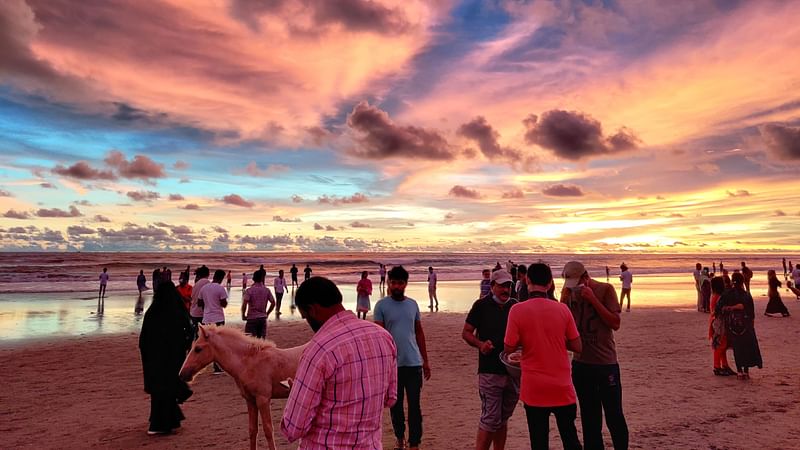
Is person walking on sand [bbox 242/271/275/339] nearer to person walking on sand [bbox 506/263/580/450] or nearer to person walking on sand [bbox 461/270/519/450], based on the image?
person walking on sand [bbox 461/270/519/450]

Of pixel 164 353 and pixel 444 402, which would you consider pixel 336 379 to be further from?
pixel 444 402

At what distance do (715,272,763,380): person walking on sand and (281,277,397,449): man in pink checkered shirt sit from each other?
413 inches

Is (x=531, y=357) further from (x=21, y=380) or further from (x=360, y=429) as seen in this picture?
(x=21, y=380)

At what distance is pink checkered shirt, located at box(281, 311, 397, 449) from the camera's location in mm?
2625

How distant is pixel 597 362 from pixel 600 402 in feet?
1.48

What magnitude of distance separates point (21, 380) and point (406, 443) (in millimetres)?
9966

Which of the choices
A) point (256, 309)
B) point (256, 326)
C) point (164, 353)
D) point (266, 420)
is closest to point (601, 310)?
point (266, 420)

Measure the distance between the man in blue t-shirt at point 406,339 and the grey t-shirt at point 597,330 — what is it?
6.09 feet

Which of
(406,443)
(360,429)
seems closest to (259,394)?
(406,443)

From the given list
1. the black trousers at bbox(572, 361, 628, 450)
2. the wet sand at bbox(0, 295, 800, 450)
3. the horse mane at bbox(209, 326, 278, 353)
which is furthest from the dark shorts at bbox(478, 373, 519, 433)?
the horse mane at bbox(209, 326, 278, 353)

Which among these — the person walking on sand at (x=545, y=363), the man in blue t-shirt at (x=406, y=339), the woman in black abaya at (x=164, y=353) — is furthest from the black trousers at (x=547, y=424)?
the woman in black abaya at (x=164, y=353)

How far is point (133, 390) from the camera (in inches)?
418

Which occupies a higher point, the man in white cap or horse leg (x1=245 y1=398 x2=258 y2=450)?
the man in white cap

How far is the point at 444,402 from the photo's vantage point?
9.44 m
